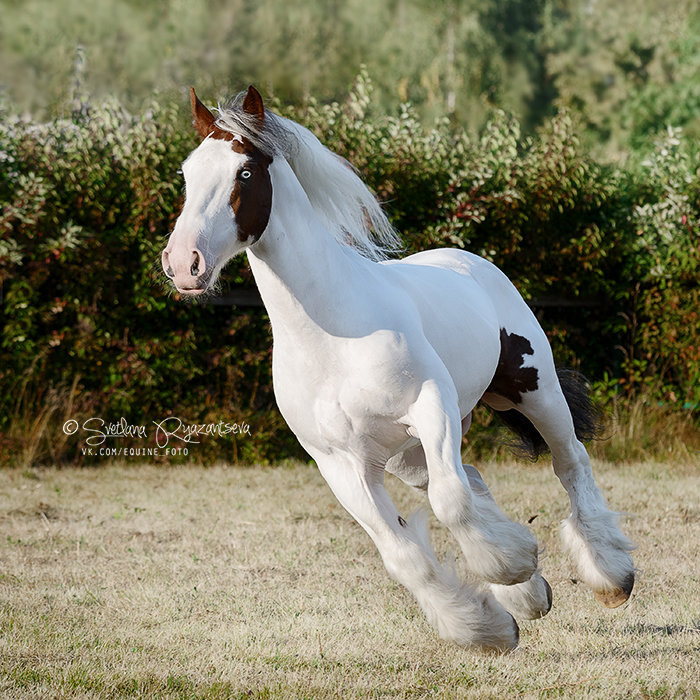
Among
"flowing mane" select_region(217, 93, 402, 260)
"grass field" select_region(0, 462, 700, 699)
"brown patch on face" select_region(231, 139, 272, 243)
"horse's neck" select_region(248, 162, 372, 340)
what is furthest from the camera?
"grass field" select_region(0, 462, 700, 699)

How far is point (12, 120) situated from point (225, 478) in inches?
142

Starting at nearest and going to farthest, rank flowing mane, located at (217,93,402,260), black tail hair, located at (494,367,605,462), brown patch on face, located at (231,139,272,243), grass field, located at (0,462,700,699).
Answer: brown patch on face, located at (231,139,272,243), flowing mane, located at (217,93,402,260), grass field, located at (0,462,700,699), black tail hair, located at (494,367,605,462)

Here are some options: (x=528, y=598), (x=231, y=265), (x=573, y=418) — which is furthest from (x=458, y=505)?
(x=231, y=265)

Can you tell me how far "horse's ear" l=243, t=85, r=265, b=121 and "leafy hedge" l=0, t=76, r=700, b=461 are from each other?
181 inches

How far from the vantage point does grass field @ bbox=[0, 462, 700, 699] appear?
Result: 324 centimetres

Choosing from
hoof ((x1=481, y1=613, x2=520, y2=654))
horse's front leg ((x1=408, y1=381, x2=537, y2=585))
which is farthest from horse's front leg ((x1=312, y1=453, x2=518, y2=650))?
horse's front leg ((x1=408, y1=381, x2=537, y2=585))

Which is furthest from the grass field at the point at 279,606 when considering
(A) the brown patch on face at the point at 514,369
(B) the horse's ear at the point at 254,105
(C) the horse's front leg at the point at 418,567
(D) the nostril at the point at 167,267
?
(B) the horse's ear at the point at 254,105

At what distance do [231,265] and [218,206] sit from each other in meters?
4.92

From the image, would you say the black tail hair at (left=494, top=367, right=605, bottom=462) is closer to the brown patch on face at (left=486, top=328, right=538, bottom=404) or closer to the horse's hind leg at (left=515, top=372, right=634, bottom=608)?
the horse's hind leg at (left=515, top=372, right=634, bottom=608)

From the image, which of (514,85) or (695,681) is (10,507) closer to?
(695,681)

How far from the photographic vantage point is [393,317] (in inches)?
126

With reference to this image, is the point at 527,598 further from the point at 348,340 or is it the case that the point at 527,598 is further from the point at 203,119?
the point at 203,119

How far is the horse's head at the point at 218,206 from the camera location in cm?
274

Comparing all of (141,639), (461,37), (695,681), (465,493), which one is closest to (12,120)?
(141,639)
